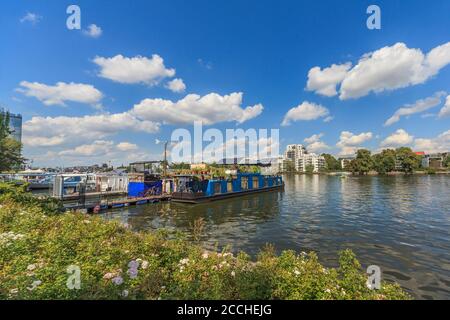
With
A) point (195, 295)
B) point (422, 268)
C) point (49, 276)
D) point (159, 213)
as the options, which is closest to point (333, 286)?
point (195, 295)

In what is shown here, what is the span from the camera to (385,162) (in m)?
118

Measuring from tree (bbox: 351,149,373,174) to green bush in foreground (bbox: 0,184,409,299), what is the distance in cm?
13269

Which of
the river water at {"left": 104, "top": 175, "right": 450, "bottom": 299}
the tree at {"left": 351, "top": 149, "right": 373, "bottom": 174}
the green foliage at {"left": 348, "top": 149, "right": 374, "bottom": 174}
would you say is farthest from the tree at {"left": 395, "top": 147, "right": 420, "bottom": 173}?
the river water at {"left": 104, "top": 175, "right": 450, "bottom": 299}

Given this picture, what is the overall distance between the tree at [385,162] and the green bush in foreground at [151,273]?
136 m

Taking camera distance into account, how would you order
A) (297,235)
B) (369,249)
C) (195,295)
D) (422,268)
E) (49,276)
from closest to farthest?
(195,295) < (49,276) < (422,268) < (369,249) < (297,235)

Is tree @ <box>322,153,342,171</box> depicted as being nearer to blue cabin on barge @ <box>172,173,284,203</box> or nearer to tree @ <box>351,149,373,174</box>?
tree @ <box>351,149,373,174</box>

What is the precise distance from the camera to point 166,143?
39.1m

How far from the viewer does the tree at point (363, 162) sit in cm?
11962

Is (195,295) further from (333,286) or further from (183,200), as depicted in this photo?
(183,200)

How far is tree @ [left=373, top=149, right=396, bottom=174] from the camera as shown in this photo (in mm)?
117625

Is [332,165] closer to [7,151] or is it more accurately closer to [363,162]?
[363,162]

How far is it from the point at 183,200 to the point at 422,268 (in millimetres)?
23996

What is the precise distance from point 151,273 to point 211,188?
2647 centimetres

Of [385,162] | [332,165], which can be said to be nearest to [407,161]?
[385,162]
